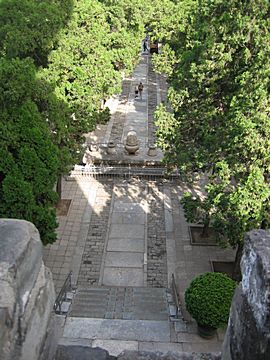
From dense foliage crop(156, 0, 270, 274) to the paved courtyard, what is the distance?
2923 mm

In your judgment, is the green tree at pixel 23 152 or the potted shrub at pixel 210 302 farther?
the green tree at pixel 23 152

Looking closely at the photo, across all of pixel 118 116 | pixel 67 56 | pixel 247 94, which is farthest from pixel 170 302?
pixel 118 116

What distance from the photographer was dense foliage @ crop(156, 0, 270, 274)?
10219 mm

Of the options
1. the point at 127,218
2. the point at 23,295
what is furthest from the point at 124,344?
the point at 23,295

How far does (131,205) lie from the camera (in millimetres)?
17594

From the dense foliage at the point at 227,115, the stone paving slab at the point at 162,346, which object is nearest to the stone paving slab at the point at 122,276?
the stone paving slab at the point at 162,346

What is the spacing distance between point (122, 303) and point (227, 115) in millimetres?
6103

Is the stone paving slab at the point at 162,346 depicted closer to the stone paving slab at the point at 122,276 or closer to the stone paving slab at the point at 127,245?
the stone paving slab at the point at 122,276

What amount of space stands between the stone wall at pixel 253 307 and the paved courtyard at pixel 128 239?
7.42 meters

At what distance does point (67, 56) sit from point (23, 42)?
173 cm

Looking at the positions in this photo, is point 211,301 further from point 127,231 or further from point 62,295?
point 127,231

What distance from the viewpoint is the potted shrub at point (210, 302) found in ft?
33.7

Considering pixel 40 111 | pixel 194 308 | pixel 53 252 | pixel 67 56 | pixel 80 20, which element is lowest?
pixel 53 252

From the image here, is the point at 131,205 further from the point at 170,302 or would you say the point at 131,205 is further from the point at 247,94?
the point at 247,94
